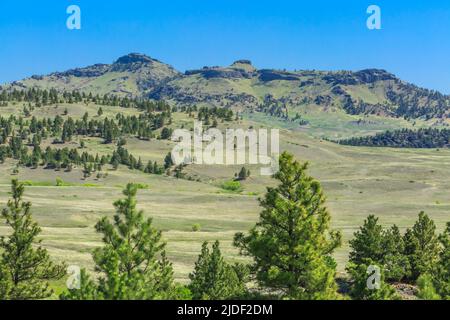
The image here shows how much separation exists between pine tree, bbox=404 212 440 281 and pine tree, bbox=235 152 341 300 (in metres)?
24.1

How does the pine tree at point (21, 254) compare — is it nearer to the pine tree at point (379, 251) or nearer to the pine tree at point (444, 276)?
the pine tree at point (444, 276)

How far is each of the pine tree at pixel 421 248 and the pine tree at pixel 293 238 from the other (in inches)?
949

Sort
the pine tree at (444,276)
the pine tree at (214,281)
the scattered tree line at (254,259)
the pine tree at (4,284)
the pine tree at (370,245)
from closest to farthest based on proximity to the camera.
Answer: the scattered tree line at (254,259), the pine tree at (4,284), the pine tree at (444,276), the pine tree at (214,281), the pine tree at (370,245)

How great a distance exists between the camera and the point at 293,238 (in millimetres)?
34688

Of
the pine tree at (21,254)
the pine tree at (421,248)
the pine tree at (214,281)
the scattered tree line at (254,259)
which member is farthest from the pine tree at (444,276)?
the pine tree at (21,254)

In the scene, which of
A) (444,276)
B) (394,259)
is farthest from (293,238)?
(394,259)

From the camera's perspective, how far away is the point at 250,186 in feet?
596

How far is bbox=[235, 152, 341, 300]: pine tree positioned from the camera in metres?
33.5

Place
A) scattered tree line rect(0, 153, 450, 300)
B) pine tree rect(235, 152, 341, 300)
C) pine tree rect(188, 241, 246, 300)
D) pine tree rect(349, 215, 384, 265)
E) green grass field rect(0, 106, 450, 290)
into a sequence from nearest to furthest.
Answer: scattered tree line rect(0, 153, 450, 300), pine tree rect(235, 152, 341, 300), pine tree rect(188, 241, 246, 300), pine tree rect(349, 215, 384, 265), green grass field rect(0, 106, 450, 290)

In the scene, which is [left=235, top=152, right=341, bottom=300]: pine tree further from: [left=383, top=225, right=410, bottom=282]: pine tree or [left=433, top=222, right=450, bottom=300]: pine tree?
[left=383, top=225, right=410, bottom=282]: pine tree

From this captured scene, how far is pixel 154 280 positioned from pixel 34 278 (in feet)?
28.7

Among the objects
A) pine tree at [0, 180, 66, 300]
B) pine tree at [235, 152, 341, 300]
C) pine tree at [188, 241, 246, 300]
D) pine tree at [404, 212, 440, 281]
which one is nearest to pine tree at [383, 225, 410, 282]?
pine tree at [404, 212, 440, 281]

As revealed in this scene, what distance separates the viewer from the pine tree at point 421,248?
56.9 meters

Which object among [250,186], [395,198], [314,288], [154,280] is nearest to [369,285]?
[314,288]
